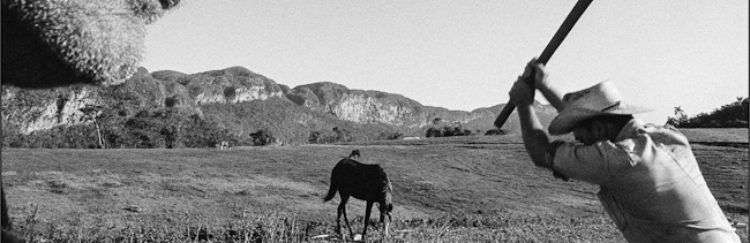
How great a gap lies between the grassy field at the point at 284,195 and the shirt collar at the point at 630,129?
505 cm

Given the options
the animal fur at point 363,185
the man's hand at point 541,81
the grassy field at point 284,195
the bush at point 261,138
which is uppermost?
the man's hand at point 541,81

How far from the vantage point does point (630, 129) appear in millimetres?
3508

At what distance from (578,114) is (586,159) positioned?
0.30 meters

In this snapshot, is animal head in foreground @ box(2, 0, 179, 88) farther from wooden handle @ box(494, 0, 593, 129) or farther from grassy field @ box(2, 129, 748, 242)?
grassy field @ box(2, 129, 748, 242)

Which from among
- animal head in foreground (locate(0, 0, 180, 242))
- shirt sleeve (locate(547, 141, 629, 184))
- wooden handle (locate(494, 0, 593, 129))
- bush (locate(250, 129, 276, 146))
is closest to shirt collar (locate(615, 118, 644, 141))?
shirt sleeve (locate(547, 141, 629, 184))

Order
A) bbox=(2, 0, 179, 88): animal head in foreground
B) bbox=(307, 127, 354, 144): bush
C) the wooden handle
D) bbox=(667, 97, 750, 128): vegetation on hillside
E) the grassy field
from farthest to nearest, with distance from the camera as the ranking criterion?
1. bbox=(307, 127, 354, 144): bush
2. bbox=(667, 97, 750, 128): vegetation on hillside
3. the grassy field
4. the wooden handle
5. bbox=(2, 0, 179, 88): animal head in foreground

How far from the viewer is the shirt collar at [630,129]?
3.49 m

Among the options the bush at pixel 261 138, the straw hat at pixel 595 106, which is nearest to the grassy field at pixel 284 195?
the straw hat at pixel 595 106

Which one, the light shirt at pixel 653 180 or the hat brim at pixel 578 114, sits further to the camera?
the hat brim at pixel 578 114

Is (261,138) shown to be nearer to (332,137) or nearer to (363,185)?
(332,137)

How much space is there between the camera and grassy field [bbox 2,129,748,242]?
1193 cm

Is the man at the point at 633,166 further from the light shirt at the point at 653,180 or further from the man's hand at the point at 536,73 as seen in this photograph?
the man's hand at the point at 536,73

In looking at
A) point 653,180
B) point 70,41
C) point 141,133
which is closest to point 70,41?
point 70,41

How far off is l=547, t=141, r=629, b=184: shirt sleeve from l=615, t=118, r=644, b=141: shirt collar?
25cm
